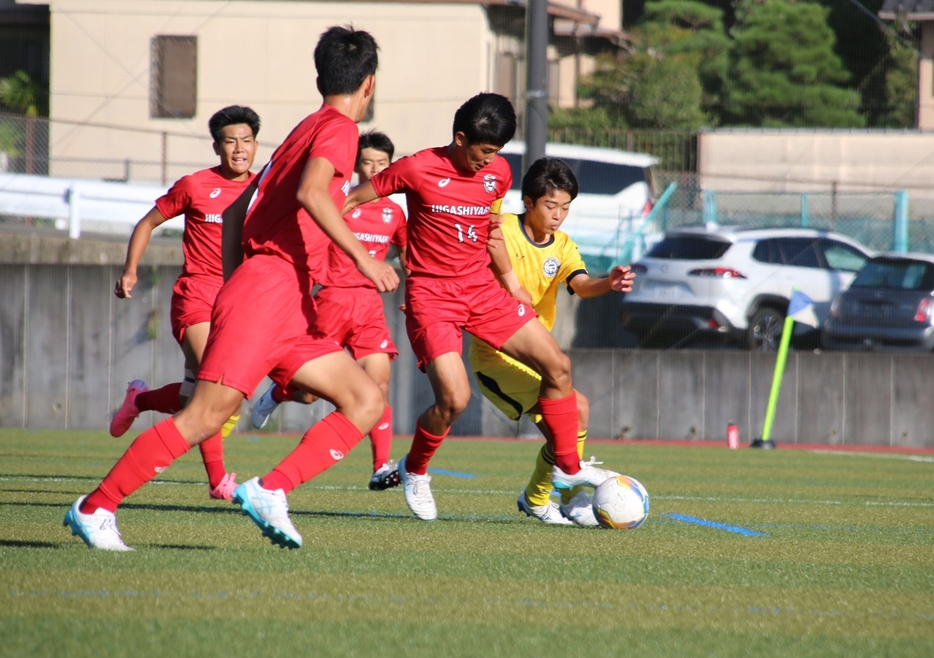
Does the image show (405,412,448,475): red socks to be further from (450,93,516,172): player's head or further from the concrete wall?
the concrete wall

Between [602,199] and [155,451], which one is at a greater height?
[602,199]

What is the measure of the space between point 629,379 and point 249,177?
30.7 ft

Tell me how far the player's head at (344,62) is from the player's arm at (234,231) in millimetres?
527

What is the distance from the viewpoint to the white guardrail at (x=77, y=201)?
710 inches

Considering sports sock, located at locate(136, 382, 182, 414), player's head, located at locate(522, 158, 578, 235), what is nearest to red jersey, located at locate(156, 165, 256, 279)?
sports sock, located at locate(136, 382, 182, 414)

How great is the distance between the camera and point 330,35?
5.05 meters

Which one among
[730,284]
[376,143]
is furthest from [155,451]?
[730,284]

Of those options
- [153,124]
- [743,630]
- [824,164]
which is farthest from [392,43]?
[743,630]

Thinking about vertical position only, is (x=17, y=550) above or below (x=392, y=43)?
below

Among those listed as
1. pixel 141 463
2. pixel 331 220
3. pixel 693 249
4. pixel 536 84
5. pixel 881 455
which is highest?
pixel 536 84

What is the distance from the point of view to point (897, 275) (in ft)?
52.6

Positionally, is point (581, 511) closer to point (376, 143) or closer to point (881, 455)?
point (376, 143)

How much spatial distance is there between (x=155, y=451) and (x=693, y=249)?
12.8 metres

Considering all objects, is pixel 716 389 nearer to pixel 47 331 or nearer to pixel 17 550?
pixel 47 331
